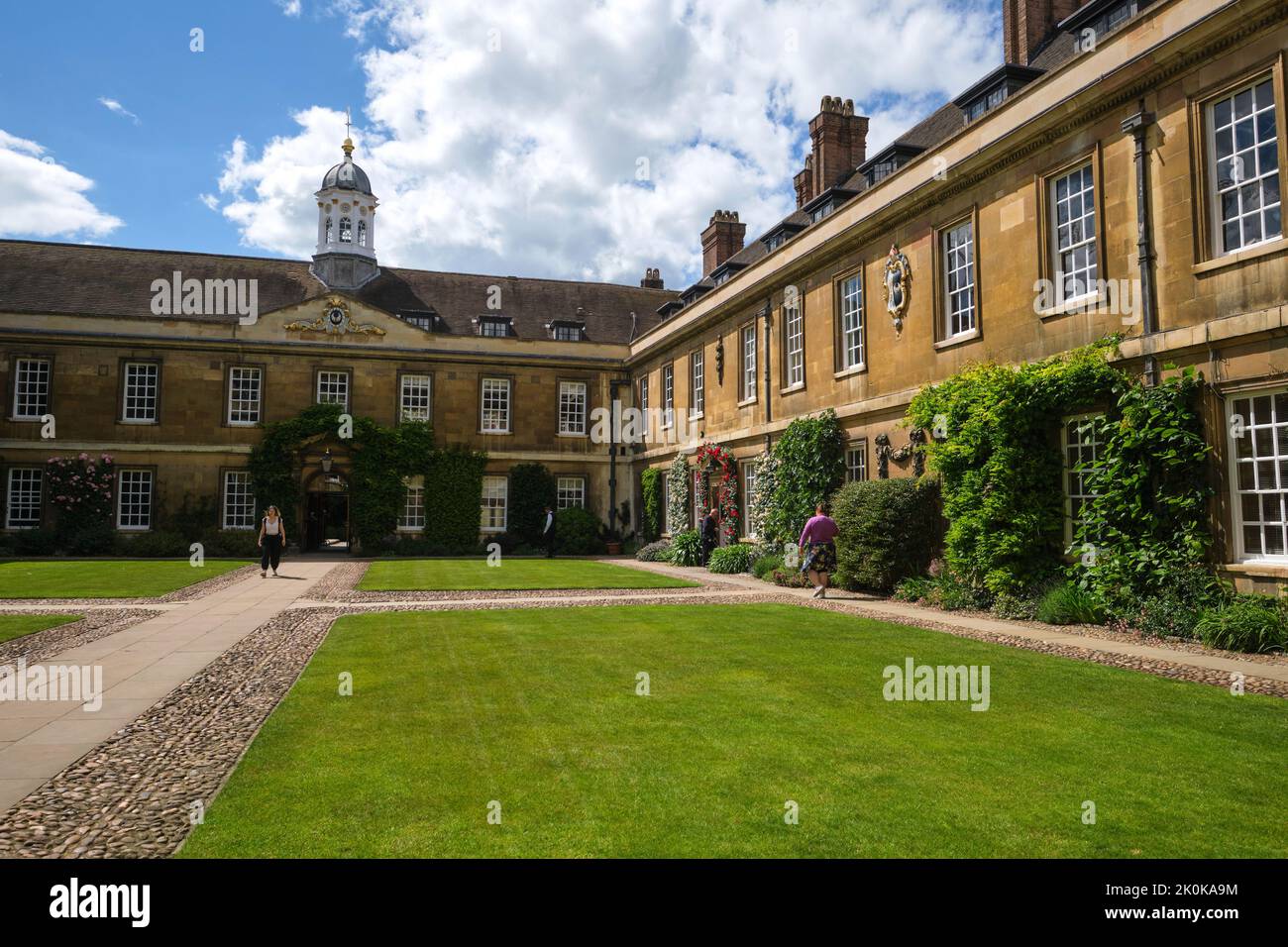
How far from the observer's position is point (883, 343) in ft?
55.3

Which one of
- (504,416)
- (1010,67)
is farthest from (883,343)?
(504,416)

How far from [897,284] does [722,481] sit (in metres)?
8.23

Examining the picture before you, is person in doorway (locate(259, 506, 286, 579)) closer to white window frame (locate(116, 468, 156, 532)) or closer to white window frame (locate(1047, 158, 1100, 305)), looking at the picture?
white window frame (locate(116, 468, 156, 532))

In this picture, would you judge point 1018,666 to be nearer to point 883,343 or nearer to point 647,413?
point 883,343

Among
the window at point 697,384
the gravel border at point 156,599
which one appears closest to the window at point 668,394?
the window at point 697,384

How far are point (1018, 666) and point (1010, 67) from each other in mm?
11684

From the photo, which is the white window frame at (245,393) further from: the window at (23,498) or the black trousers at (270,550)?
the black trousers at (270,550)

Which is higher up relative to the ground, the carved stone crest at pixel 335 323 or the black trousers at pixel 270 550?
the carved stone crest at pixel 335 323

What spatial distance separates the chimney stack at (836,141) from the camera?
23547 millimetres

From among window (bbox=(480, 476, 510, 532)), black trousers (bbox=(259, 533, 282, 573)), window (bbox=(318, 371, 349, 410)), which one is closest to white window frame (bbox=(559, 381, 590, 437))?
window (bbox=(480, 476, 510, 532))

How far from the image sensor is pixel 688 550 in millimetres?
23234

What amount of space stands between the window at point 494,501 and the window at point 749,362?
1196cm

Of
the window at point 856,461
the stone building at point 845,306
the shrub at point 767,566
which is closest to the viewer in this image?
the stone building at point 845,306

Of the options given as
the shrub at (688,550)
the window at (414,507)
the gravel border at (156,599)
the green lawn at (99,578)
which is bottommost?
the gravel border at (156,599)
